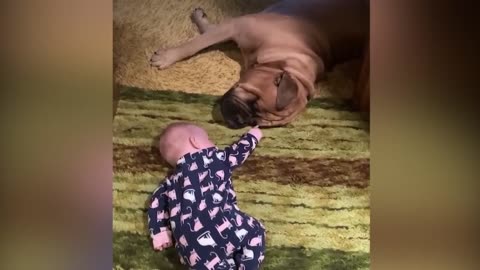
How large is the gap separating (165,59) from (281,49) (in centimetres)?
23

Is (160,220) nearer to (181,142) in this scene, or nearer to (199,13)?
(181,142)

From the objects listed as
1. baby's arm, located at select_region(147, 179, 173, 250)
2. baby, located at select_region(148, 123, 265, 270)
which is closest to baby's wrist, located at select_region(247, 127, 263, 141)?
baby, located at select_region(148, 123, 265, 270)

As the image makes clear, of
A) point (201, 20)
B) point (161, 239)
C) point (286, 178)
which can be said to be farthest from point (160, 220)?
point (201, 20)

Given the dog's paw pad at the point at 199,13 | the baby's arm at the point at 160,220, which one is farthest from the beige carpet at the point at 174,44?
the baby's arm at the point at 160,220

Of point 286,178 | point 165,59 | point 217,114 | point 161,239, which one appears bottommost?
point 161,239

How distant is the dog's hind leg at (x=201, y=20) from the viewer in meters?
1.28

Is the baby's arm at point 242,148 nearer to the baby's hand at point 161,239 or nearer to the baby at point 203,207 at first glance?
the baby at point 203,207

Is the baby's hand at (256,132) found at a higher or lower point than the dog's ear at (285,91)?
lower

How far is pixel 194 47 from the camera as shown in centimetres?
127

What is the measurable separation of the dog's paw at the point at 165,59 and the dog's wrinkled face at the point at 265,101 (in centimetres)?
13

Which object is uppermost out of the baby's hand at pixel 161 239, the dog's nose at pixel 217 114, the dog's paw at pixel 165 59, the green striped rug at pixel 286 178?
the dog's paw at pixel 165 59

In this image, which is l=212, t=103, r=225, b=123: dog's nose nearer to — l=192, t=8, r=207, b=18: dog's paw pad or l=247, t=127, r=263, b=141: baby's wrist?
l=247, t=127, r=263, b=141: baby's wrist
